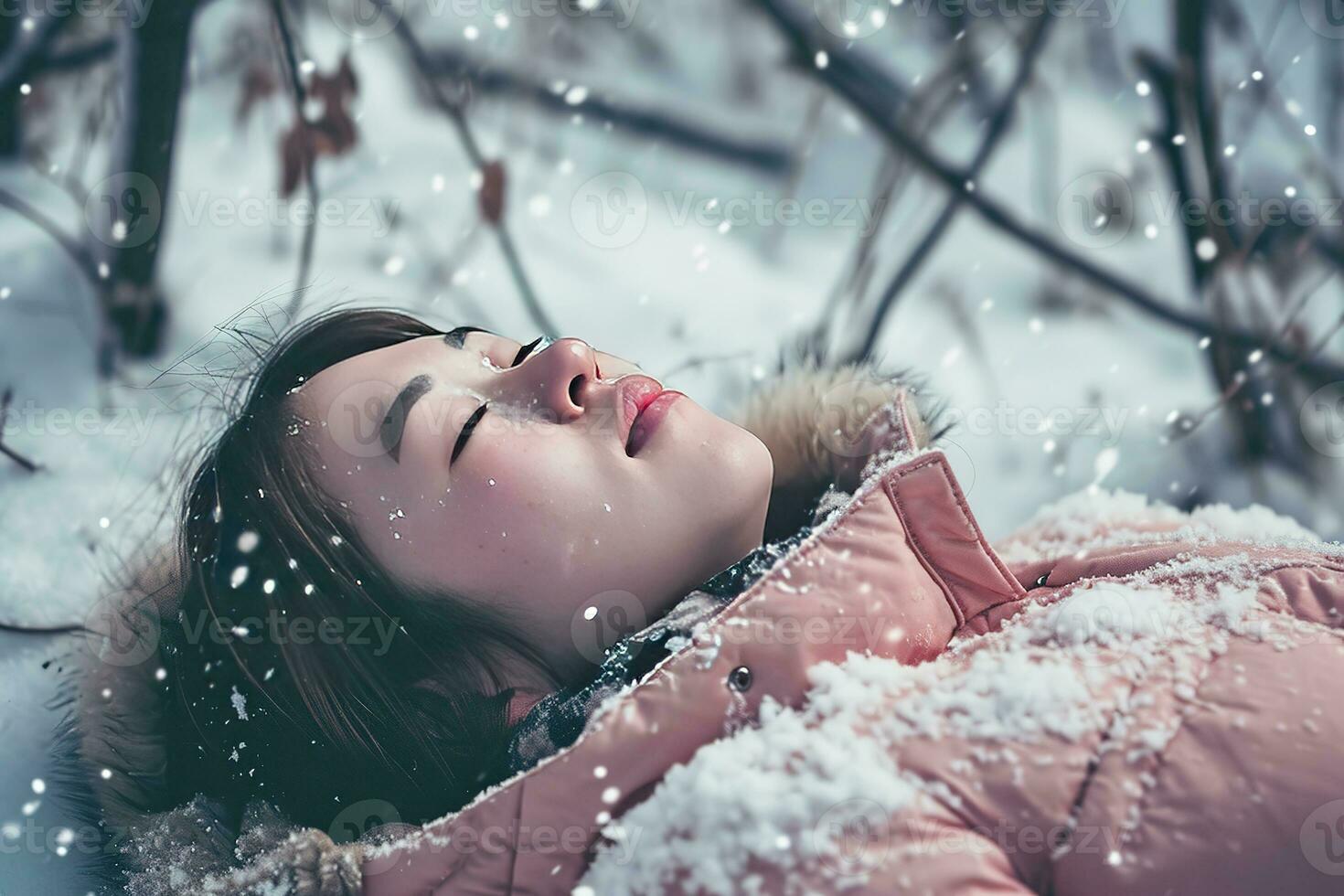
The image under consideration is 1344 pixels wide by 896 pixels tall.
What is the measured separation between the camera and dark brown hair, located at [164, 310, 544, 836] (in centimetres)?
92

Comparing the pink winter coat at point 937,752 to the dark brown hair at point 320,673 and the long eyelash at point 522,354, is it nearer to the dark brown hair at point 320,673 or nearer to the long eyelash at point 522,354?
the dark brown hair at point 320,673

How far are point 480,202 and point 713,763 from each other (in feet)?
4.28

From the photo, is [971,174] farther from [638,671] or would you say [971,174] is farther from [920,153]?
[638,671]

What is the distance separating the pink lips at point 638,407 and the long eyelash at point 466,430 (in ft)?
0.46

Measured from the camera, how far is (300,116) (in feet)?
5.49

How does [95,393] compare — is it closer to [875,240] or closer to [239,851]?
[239,851]

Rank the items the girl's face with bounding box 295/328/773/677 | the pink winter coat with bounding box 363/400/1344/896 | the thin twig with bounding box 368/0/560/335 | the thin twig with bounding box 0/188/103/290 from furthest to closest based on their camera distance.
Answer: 1. the thin twig with bounding box 368/0/560/335
2. the thin twig with bounding box 0/188/103/290
3. the girl's face with bounding box 295/328/773/677
4. the pink winter coat with bounding box 363/400/1344/896

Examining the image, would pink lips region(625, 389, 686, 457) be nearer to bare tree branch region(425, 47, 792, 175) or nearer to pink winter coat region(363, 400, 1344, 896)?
pink winter coat region(363, 400, 1344, 896)

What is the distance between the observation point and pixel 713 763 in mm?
736

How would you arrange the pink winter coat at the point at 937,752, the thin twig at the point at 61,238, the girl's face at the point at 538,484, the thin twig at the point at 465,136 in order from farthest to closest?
the thin twig at the point at 465,136 < the thin twig at the point at 61,238 < the girl's face at the point at 538,484 < the pink winter coat at the point at 937,752

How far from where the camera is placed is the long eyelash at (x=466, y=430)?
885 mm

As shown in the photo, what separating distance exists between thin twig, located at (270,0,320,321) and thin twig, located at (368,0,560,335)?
176mm

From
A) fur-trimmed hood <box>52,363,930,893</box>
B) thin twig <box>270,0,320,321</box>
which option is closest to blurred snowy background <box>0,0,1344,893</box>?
thin twig <box>270,0,320,321</box>

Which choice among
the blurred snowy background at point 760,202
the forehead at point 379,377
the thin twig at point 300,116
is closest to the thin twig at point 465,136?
the blurred snowy background at point 760,202
